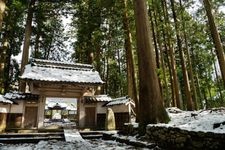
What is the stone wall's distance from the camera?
17.6ft

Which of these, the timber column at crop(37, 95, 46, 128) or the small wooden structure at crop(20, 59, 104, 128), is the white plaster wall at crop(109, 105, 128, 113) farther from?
the timber column at crop(37, 95, 46, 128)

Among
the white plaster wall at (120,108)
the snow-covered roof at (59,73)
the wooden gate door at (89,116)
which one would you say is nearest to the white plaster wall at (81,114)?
the wooden gate door at (89,116)

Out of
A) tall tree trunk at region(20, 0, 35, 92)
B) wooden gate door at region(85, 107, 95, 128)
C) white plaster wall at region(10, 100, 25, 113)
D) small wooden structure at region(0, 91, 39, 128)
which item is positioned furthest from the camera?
tall tree trunk at region(20, 0, 35, 92)

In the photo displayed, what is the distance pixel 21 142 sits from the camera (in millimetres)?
10438

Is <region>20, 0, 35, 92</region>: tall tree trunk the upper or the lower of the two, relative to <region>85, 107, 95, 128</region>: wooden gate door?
upper

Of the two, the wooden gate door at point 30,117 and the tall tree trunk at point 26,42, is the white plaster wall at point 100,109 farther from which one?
the tall tree trunk at point 26,42

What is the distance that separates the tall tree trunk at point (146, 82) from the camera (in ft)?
28.6

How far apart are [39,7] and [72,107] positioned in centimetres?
2332

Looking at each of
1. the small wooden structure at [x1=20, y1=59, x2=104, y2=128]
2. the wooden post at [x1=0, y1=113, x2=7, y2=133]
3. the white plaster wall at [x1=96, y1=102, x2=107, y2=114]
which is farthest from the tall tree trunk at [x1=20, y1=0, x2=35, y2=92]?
the white plaster wall at [x1=96, y1=102, x2=107, y2=114]

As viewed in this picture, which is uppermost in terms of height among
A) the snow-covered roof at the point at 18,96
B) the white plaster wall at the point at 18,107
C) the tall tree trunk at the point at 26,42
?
the tall tree trunk at the point at 26,42

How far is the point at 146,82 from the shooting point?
902 centimetres

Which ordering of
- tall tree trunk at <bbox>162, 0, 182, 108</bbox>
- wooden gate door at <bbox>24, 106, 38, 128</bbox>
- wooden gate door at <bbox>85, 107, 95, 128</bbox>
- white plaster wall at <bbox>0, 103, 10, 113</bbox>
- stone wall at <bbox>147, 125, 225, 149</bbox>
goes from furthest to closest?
wooden gate door at <bbox>85, 107, 95, 128</bbox> → wooden gate door at <bbox>24, 106, 38, 128</bbox> → tall tree trunk at <bbox>162, 0, 182, 108</bbox> → white plaster wall at <bbox>0, 103, 10, 113</bbox> → stone wall at <bbox>147, 125, 225, 149</bbox>

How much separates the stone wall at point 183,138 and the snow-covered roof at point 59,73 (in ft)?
31.9

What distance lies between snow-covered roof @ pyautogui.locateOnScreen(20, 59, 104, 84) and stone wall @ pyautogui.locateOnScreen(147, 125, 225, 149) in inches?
382
